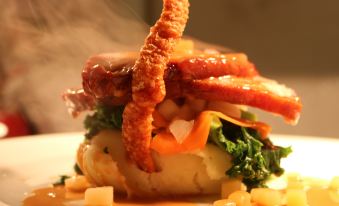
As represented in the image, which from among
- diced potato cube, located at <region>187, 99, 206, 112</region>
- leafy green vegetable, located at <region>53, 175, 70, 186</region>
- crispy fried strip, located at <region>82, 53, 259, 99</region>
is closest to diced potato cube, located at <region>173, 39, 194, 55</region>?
crispy fried strip, located at <region>82, 53, 259, 99</region>

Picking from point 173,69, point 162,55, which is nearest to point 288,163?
point 173,69

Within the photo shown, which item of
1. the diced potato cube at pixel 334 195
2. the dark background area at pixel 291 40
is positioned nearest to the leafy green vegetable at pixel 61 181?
the diced potato cube at pixel 334 195

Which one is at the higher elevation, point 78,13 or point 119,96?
point 78,13

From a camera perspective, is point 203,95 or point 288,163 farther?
point 288,163

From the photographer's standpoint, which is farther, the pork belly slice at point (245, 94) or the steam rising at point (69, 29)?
the steam rising at point (69, 29)

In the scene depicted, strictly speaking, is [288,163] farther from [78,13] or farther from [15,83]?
[15,83]

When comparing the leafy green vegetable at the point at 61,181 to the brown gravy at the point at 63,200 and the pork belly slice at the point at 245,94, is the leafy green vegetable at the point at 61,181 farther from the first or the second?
the pork belly slice at the point at 245,94

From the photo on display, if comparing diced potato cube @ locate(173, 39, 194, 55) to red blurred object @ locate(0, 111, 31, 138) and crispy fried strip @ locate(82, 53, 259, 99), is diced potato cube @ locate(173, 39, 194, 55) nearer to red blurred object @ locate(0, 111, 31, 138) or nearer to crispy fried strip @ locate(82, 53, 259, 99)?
crispy fried strip @ locate(82, 53, 259, 99)
